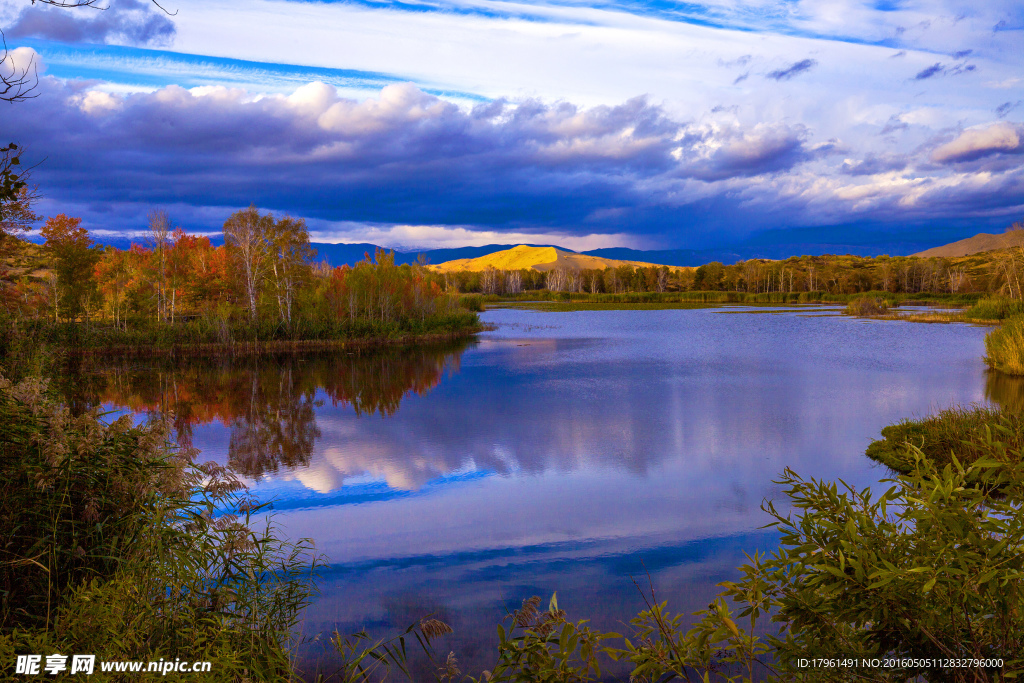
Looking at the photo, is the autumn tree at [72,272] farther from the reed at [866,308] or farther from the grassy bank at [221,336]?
the reed at [866,308]

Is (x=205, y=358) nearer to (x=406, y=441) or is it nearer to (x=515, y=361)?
(x=515, y=361)

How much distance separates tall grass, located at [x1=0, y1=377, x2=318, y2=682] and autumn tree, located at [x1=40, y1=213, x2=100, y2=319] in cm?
2909

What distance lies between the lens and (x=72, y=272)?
30547 millimetres

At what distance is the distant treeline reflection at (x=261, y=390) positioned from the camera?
1275 cm

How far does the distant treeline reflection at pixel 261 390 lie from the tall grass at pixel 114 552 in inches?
209

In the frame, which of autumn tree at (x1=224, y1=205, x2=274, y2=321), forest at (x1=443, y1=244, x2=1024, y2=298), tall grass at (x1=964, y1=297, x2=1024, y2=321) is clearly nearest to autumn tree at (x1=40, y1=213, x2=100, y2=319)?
autumn tree at (x1=224, y1=205, x2=274, y2=321)

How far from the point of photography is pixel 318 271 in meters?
45.7

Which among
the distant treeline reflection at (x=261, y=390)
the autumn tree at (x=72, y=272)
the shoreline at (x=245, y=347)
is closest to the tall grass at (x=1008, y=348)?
the distant treeline reflection at (x=261, y=390)

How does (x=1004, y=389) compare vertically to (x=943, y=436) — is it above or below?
below

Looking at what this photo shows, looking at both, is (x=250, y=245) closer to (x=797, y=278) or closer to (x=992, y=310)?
(x=992, y=310)

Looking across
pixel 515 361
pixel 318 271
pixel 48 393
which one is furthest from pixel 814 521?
pixel 318 271

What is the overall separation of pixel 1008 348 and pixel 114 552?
24263 millimetres

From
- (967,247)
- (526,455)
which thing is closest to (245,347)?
(526,455)

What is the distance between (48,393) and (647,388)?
573 inches
